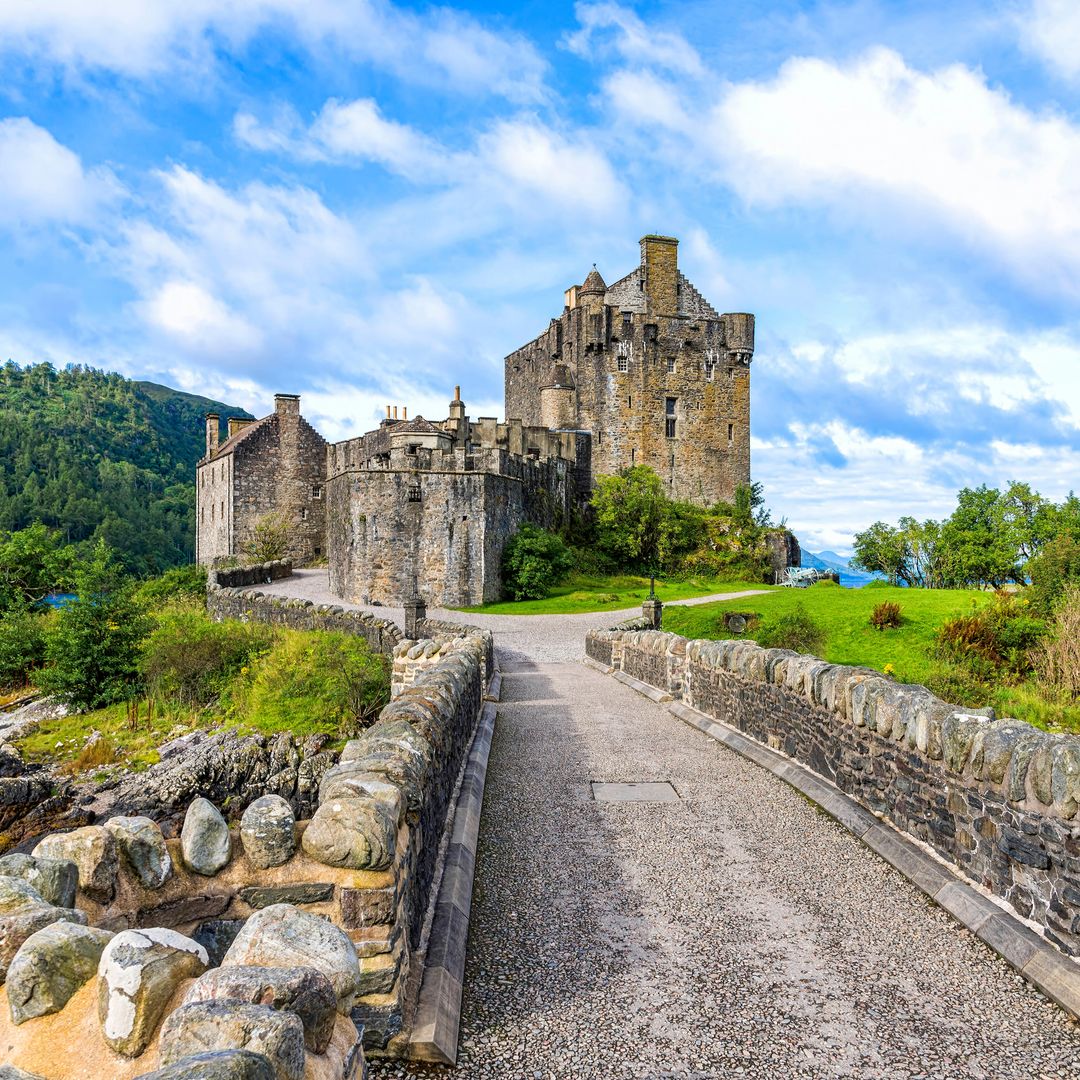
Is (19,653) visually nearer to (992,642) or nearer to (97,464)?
(992,642)

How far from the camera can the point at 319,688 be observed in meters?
19.6

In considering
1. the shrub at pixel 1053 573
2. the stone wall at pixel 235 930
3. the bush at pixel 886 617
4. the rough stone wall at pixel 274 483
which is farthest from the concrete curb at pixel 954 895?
the rough stone wall at pixel 274 483

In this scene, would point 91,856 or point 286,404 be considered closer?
point 91,856

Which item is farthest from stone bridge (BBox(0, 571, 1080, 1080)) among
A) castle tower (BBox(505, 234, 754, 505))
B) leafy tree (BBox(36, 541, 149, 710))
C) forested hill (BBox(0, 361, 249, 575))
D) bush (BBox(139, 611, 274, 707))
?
forested hill (BBox(0, 361, 249, 575))

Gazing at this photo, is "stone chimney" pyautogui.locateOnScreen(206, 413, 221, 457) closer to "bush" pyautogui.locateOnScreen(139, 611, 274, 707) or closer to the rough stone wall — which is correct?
the rough stone wall

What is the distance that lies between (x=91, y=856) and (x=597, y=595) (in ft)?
104

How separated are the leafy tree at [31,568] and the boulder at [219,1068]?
4055 centimetres

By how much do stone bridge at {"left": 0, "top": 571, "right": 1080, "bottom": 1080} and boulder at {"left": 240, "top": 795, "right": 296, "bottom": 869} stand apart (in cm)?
9

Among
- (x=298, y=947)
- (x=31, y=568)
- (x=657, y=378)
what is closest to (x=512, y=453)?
(x=657, y=378)

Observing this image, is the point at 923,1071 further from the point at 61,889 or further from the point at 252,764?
the point at 252,764

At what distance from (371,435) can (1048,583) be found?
36.1m

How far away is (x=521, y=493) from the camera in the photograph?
1532 inches

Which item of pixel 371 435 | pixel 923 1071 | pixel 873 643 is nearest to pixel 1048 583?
pixel 873 643

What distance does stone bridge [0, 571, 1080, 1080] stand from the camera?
3.87 m
